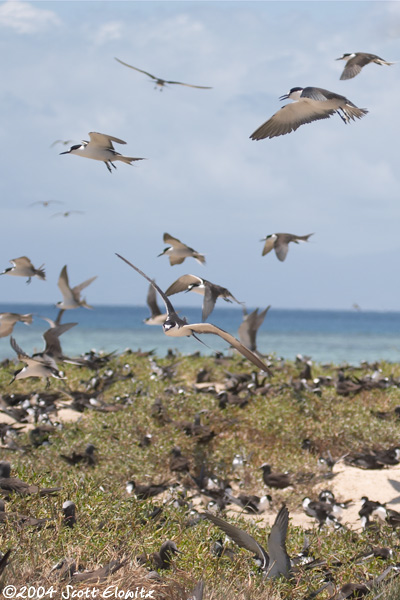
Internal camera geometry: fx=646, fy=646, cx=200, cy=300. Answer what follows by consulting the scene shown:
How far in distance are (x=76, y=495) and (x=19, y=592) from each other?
1668mm

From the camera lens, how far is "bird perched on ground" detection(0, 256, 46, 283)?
840 centimetres

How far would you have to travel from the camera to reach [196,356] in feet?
42.0

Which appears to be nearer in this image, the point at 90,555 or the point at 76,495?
the point at 90,555

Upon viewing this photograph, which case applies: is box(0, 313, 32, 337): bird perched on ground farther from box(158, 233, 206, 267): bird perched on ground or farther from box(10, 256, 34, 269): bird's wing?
box(158, 233, 206, 267): bird perched on ground

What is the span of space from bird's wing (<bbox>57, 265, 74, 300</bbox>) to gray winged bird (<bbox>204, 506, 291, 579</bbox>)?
557cm

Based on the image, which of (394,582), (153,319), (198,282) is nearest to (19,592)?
(394,582)

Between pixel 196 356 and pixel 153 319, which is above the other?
pixel 153 319

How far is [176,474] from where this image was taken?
23.1 ft

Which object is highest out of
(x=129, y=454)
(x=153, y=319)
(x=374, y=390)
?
(x=153, y=319)

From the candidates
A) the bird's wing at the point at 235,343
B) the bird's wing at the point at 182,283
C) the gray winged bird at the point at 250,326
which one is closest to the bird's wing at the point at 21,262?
the bird's wing at the point at 182,283

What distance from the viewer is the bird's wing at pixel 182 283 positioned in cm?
641

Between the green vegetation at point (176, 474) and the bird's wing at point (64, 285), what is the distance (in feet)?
4.77

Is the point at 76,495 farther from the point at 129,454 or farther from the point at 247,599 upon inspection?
the point at 129,454

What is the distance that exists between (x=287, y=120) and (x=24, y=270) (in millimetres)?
4383
